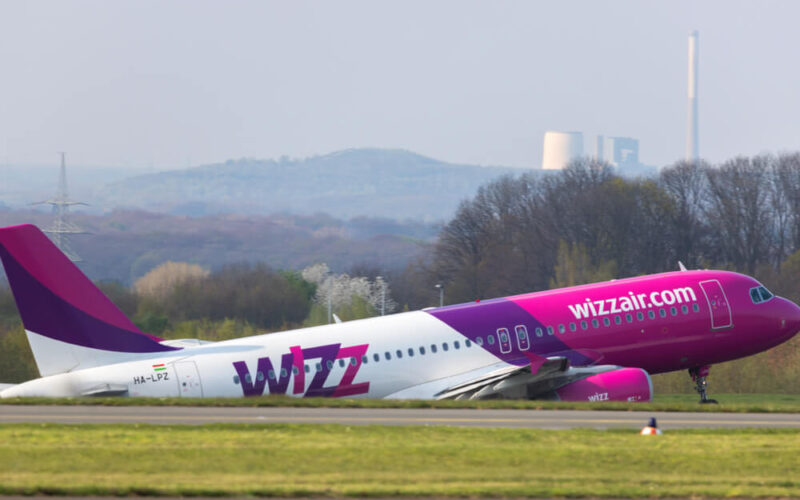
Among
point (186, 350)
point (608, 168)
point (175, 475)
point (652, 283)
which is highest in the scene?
point (608, 168)

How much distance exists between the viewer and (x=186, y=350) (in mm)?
37250

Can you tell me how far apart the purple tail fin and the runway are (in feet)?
15.6

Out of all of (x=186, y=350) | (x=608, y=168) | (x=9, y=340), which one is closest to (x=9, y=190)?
(x=608, y=168)

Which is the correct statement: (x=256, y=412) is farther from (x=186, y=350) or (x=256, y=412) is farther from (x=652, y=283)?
(x=652, y=283)

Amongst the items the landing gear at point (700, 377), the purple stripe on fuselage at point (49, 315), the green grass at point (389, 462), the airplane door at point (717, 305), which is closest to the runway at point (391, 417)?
the green grass at point (389, 462)

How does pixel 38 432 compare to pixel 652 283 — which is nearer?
pixel 38 432

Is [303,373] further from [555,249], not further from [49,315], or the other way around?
[555,249]

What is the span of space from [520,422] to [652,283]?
602 inches

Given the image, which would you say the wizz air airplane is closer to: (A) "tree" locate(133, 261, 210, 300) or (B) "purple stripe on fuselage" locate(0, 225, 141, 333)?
(B) "purple stripe on fuselage" locate(0, 225, 141, 333)


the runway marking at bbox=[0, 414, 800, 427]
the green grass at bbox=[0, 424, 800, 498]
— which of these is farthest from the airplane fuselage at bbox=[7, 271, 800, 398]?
the green grass at bbox=[0, 424, 800, 498]

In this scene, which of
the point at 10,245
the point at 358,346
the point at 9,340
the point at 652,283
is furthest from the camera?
the point at 9,340

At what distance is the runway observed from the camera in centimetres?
2798

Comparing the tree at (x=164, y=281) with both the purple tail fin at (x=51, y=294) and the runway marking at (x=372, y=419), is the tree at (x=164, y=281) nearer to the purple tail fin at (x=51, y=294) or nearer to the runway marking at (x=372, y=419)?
the purple tail fin at (x=51, y=294)

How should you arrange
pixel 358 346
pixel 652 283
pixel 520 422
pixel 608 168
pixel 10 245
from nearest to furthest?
pixel 520 422 → pixel 10 245 → pixel 358 346 → pixel 652 283 → pixel 608 168
